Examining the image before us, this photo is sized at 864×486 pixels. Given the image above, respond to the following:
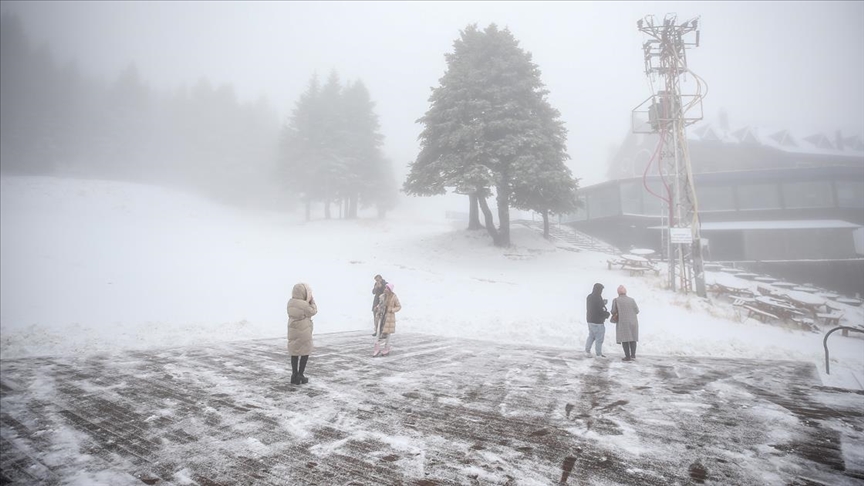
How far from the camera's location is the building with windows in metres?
22.5

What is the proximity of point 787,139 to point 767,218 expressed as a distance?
20493 mm

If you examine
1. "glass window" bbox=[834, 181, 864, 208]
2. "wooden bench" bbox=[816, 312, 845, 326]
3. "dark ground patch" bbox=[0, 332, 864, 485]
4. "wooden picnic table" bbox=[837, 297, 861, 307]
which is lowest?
"wooden picnic table" bbox=[837, 297, 861, 307]

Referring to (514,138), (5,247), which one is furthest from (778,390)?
(5,247)

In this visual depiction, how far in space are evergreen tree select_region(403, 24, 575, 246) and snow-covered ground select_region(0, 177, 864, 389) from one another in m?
4.07

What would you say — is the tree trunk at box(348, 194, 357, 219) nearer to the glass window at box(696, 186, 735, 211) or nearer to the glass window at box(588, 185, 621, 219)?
the glass window at box(588, 185, 621, 219)

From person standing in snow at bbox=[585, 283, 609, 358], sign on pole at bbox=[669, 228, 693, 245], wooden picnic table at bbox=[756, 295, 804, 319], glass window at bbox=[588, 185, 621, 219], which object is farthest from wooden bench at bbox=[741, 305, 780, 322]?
glass window at bbox=[588, 185, 621, 219]

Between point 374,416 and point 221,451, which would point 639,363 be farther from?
point 221,451

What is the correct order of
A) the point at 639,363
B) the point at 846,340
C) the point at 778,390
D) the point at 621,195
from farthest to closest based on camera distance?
the point at 621,195 → the point at 846,340 → the point at 639,363 → the point at 778,390

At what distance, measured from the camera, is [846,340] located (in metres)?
12.1

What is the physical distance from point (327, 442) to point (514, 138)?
1829 cm

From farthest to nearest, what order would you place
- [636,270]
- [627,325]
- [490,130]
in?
[490,130], [636,270], [627,325]

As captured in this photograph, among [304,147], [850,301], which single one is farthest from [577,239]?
[304,147]

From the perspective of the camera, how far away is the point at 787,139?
39.2 m

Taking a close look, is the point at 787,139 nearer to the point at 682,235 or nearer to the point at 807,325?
the point at 682,235
